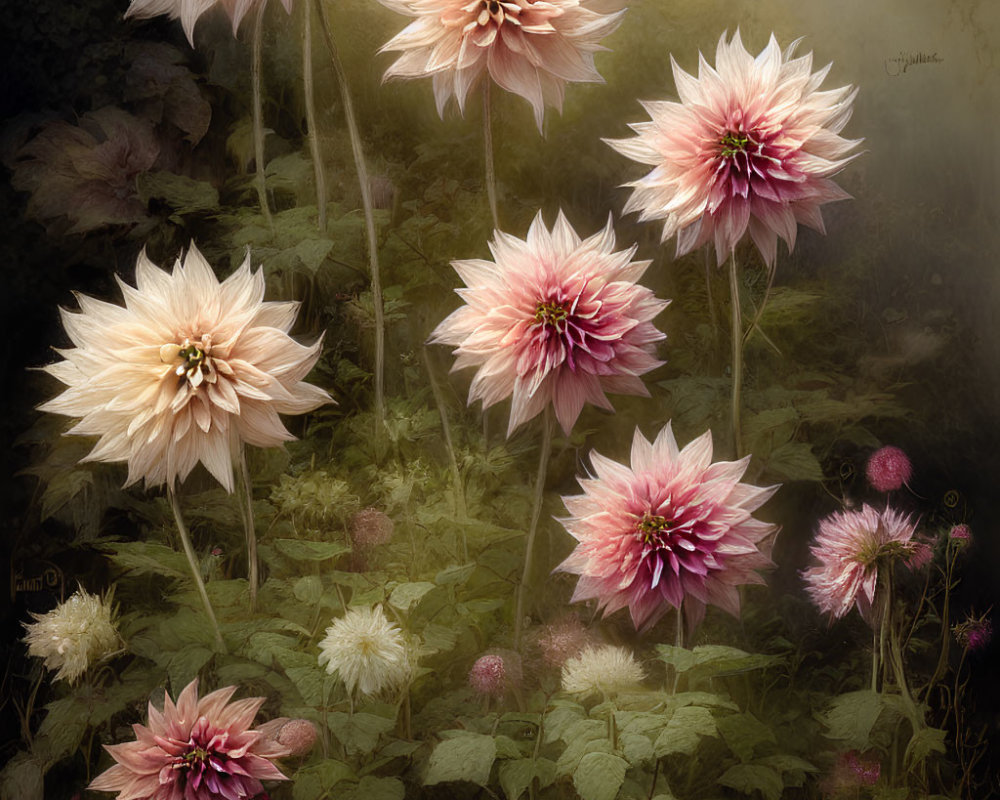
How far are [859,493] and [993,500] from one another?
162 millimetres

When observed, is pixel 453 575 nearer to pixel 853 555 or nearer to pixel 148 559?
pixel 148 559

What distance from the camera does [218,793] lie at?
3.69 feet

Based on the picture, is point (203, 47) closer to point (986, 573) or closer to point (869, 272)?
point (869, 272)

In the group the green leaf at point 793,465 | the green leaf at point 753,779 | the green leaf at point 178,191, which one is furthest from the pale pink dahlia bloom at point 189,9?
the green leaf at point 753,779

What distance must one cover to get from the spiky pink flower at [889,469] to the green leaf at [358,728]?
2.08ft

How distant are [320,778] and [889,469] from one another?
754mm

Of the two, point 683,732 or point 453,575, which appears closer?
point 683,732

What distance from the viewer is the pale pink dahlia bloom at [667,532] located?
1098 millimetres

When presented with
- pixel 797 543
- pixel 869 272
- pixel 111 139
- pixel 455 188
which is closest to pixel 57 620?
pixel 111 139

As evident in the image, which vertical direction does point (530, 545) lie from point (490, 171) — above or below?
below

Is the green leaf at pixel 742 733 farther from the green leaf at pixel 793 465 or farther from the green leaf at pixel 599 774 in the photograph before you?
the green leaf at pixel 793 465

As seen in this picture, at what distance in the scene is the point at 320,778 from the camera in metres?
1.13

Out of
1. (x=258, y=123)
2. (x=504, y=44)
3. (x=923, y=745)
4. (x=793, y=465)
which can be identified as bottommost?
(x=923, y=745)

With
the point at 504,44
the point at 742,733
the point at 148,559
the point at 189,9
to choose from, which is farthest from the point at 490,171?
the point at 742,733
